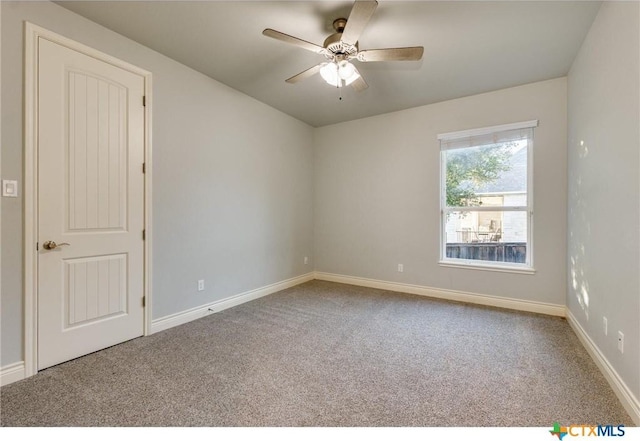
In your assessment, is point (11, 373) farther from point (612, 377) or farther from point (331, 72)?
point (612, 377)

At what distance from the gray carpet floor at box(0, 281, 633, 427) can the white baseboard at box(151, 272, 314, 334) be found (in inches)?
4.6

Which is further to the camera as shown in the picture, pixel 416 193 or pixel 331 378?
pixel 416 193

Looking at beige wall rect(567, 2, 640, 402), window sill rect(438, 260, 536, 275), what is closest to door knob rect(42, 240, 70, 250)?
beige wall rect(567, 2, 640, 402)

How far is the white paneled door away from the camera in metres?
2.08

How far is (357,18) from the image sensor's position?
A: 1.81 metres

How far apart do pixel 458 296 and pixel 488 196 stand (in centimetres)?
133

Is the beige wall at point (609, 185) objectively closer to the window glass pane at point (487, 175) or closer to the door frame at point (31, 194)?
the window glass pane at point (487, 175)

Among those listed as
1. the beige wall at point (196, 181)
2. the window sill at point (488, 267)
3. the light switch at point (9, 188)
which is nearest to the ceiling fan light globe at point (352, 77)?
the beige wall at point (196, 181)

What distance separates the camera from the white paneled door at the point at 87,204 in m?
2.08

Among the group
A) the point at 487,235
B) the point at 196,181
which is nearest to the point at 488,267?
the point at 487,235

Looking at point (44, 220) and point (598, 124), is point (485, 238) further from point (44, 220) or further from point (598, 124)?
point (44, 220)

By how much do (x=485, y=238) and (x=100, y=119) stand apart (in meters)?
4.26

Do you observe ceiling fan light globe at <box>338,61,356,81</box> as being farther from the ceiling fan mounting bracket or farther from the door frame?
the door frame

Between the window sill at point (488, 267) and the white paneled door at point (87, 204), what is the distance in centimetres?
356
